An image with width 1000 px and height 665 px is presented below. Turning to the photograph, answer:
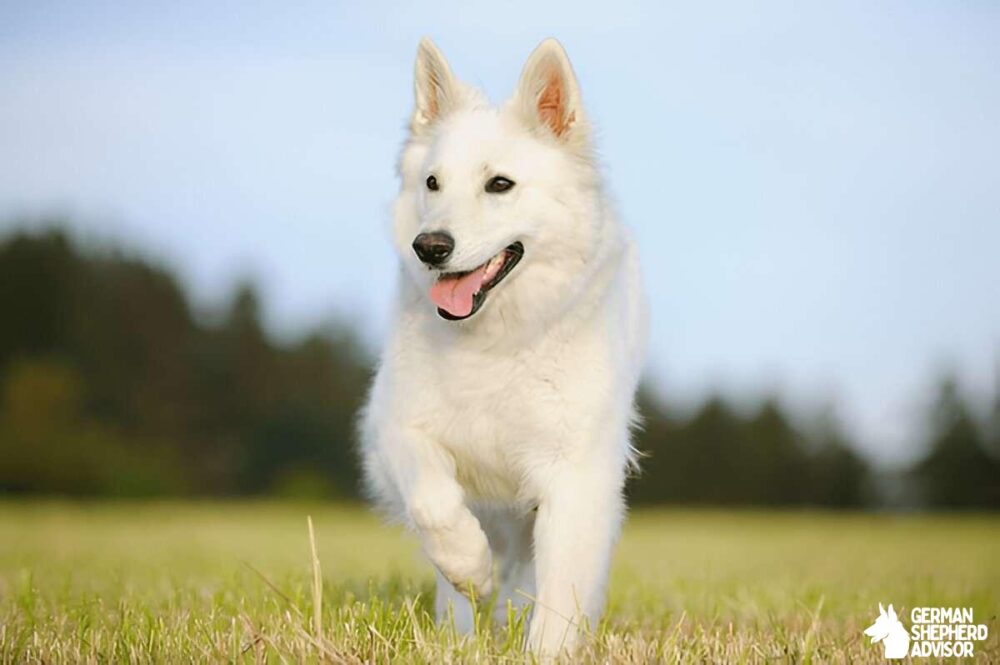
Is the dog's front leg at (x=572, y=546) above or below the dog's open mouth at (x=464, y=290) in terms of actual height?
below

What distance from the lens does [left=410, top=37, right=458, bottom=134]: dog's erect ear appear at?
5.04 meters

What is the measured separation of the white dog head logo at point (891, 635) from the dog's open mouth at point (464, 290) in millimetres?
1913

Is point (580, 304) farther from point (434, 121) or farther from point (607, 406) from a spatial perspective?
point (434, 121)

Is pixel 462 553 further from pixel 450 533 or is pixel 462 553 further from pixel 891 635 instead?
pixel 891 635

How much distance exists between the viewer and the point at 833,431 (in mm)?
24406

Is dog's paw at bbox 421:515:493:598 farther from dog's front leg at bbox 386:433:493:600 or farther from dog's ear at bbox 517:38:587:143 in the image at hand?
dog's ear at bbox 517:38:587:143

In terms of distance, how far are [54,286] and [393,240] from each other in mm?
27824

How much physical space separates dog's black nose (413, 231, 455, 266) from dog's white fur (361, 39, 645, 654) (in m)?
0.04

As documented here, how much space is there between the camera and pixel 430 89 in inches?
201

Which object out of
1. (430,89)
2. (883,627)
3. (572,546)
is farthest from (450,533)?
(430,89)

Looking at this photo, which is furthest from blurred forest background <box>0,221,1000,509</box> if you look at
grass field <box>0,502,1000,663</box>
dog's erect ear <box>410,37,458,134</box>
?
dog's erect ear <box>410,37,458,134</box>

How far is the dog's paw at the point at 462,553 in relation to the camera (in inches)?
162

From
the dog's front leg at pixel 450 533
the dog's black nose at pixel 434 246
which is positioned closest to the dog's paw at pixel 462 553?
the dog's front leg at pixel 450 533

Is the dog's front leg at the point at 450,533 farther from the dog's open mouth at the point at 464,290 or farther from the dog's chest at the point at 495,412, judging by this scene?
the dog's open mouth at the point at 464,290
